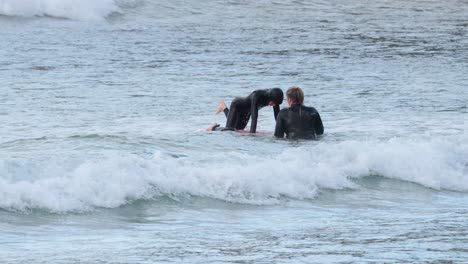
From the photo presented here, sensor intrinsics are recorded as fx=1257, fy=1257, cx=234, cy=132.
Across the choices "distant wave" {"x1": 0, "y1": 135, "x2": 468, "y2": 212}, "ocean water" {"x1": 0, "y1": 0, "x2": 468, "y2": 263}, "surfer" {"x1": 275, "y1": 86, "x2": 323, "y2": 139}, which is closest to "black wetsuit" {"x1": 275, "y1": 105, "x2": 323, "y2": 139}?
"surfer" {"x1": 275, "y1": 86, "x2": 323, "y2": 139}

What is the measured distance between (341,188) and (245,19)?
2389 centimetres

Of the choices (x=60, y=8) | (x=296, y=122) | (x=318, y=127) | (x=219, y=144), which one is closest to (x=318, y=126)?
(x=318, y=127)

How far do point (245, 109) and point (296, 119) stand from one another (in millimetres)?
1348

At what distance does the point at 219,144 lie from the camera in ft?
54.2

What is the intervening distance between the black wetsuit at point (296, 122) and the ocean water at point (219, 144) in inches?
11.3

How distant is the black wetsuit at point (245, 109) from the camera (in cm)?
1747

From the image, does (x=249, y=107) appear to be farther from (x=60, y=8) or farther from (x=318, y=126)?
(x=60, y=8)

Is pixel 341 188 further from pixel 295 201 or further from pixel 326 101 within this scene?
pixel 326 101

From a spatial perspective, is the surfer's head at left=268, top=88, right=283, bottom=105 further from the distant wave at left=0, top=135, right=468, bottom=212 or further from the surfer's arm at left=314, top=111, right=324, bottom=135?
the distant wave at left=0, top=135, right=468, bottom=212

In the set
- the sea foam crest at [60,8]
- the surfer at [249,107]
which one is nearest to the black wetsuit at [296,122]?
the surfer at [249,107]

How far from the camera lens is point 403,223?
37.2 ft

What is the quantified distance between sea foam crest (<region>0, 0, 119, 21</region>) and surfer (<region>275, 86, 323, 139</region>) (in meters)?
20.2

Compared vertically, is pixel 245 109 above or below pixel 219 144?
above

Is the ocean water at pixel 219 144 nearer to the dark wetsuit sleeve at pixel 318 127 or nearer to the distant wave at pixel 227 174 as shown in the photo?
the distant wave at pixel 227 174
